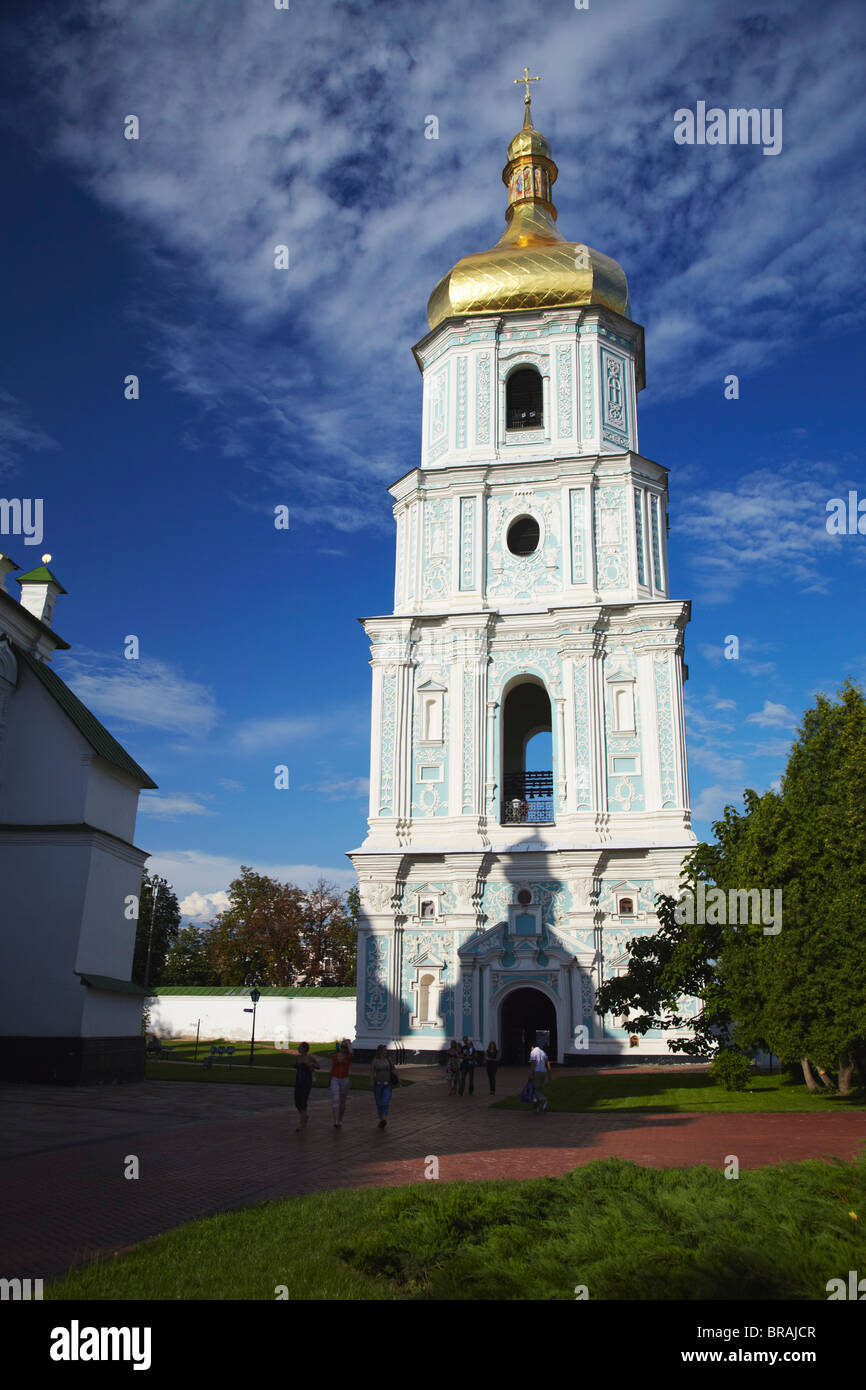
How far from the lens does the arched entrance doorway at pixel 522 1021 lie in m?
30.3

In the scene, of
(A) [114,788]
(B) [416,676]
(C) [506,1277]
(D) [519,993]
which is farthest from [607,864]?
(C) [506,1277]

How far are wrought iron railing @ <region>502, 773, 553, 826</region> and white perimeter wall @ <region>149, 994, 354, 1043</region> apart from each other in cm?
1539

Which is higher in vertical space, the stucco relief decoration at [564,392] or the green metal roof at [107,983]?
the stucco relief decoration at [564,392]

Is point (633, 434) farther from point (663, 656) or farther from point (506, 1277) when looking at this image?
point (506, 1277)

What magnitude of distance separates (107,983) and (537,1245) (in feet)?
57.8

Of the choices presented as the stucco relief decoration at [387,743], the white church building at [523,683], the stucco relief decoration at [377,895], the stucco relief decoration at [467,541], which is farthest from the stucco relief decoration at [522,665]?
the stucco relief decoration at [377,895]

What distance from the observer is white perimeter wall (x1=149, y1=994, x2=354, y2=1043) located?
4456 centimetres

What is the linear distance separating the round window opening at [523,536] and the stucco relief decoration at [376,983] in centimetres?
1434

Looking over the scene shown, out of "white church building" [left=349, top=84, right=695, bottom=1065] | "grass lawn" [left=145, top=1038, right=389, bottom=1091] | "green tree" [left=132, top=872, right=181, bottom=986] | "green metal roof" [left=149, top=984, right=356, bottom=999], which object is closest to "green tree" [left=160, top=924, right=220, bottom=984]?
"green tree" [left=132, top=872, right=181, bottom=986]

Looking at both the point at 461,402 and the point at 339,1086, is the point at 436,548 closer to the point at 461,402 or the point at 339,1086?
the point at 461,402

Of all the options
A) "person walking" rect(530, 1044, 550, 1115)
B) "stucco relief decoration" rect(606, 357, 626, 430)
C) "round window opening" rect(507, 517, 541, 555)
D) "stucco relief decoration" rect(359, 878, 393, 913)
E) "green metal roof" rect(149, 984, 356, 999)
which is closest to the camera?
"person walking" rect(530, 1044, 550, 1115)

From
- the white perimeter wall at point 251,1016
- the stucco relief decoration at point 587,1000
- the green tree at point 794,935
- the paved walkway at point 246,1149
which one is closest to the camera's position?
the paved walkway at point 246,1149

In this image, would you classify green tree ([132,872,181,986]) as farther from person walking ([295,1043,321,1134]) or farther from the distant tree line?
person walking ([295,1043,321,1134])

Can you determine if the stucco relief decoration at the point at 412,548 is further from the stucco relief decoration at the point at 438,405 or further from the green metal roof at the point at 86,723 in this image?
the green metal roof at the point at 86,723
